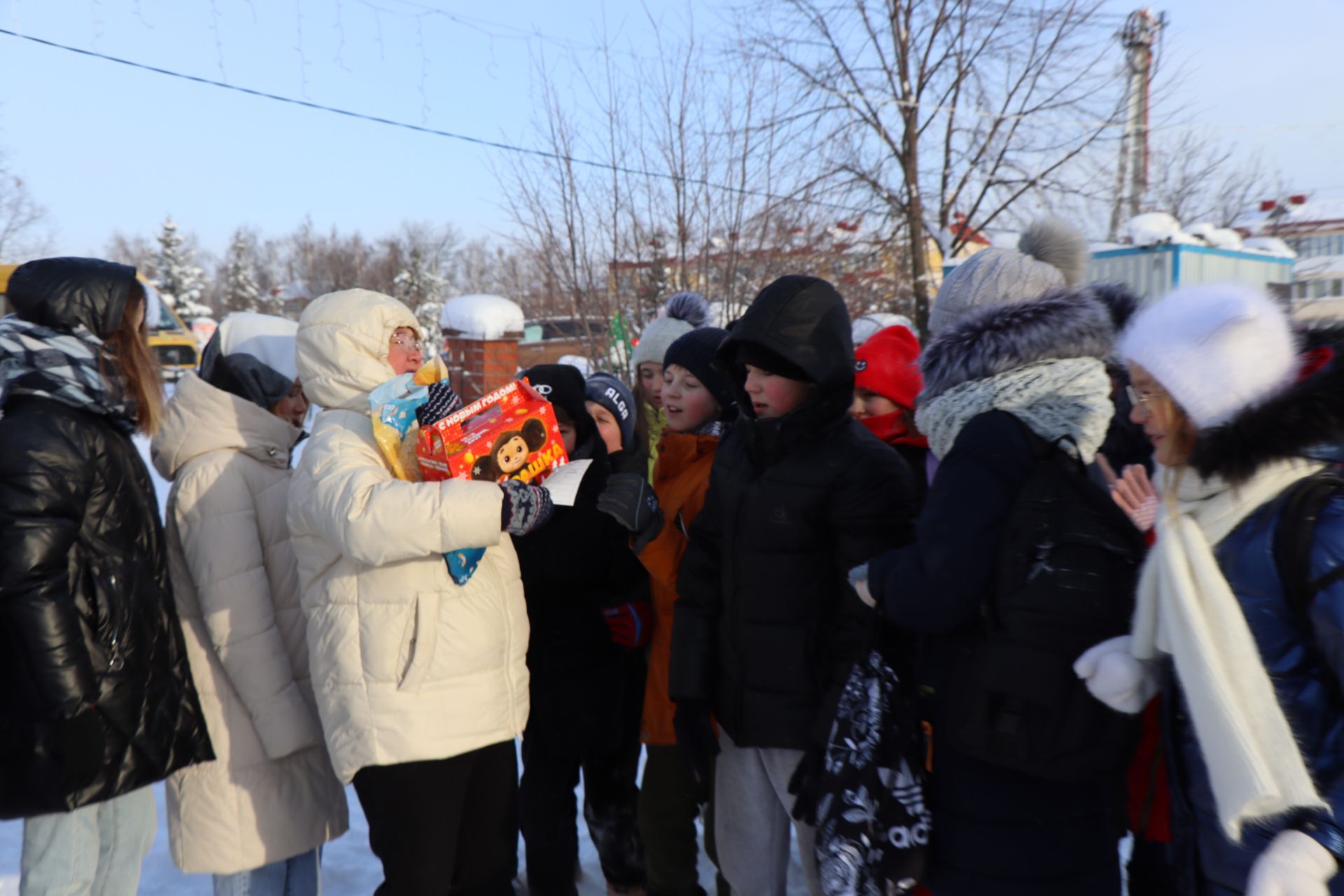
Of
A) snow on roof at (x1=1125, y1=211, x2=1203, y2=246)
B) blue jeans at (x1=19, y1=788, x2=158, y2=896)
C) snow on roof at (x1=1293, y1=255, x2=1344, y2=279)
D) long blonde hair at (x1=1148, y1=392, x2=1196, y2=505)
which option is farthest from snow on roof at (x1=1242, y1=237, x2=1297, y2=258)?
blue jeans at (x1=19, y1=788, x2=158, y2=896)

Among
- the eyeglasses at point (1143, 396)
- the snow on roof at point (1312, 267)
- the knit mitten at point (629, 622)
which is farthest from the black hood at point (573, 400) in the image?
the snow on roof at point (1312, 267)

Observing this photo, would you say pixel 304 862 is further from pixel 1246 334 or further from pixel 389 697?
pixel 1246 334

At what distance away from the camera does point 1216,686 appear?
4.75 ft

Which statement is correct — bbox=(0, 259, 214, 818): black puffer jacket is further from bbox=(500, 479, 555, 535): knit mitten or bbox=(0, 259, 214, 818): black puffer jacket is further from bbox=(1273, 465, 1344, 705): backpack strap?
bbox=(1273, 465, 1344, 705): backpack strap

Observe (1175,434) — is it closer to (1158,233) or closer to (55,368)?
(55,368)

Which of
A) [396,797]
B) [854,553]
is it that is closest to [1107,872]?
[854,553]

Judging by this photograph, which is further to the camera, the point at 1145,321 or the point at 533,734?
the point at 533,734

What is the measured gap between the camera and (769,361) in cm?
261

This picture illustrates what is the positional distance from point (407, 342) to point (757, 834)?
1666 mm

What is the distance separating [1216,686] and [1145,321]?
0.65 meters

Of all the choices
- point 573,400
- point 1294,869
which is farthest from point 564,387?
point 1294,869

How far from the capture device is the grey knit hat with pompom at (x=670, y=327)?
4203 millimetres

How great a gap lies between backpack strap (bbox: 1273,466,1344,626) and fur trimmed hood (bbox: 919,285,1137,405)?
551mm

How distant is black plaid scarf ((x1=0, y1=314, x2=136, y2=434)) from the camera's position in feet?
7.51
